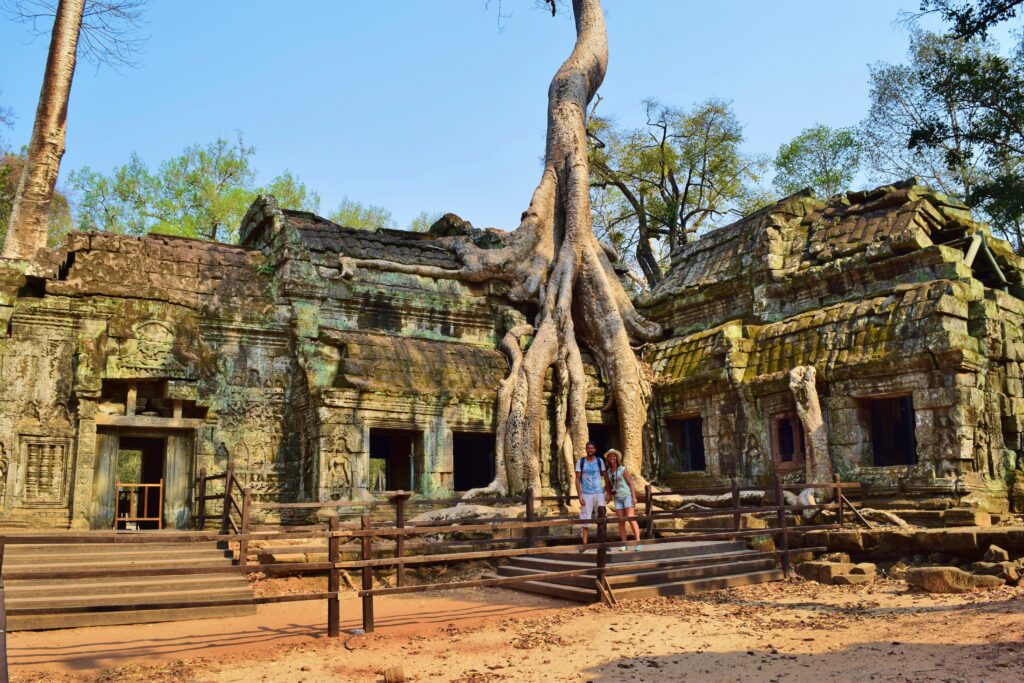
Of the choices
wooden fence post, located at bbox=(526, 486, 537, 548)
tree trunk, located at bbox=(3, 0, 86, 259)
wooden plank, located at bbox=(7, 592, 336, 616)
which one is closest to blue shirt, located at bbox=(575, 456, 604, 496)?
wooden fence post, located at bbox=(526, 486, 537, 548)

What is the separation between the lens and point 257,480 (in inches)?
469

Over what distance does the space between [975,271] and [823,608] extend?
7.42 meters

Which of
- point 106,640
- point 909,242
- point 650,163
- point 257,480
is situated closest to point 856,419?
point 909,242

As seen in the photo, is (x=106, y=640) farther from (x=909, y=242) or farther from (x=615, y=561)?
→ (x=909, y=242)

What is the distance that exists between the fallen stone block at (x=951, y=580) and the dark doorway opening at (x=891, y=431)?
13.3 ft

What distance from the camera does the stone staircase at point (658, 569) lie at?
26.1 ft

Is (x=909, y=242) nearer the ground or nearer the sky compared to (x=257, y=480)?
nearer the sky

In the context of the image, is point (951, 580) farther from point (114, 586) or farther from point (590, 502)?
point (114, 586)

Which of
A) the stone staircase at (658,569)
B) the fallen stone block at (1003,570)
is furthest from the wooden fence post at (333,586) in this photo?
the fallen stone block at (1003,570)

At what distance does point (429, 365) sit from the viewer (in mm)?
12883

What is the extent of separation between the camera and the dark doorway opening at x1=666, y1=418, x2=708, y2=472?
46.4 feet

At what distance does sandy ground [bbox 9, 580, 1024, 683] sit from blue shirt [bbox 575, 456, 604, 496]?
58.4 inches

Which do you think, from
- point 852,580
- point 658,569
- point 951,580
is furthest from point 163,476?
point 951,580

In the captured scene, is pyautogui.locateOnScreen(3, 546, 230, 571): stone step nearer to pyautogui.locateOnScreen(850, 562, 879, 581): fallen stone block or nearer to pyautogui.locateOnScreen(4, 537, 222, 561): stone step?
pyautogui.locateOnScreen(4, 537, 222, 561): stone step
